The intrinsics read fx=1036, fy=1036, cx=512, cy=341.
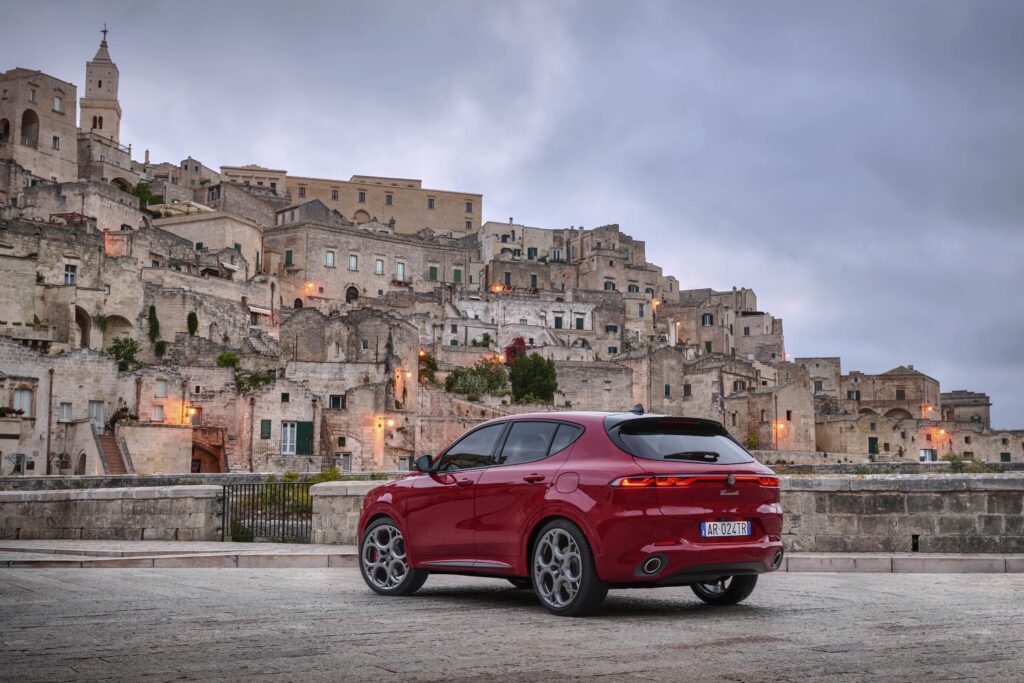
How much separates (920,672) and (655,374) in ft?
236

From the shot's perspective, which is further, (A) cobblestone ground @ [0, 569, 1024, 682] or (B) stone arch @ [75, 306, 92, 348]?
(B) stone arch @ [75, 306, 92, 348]

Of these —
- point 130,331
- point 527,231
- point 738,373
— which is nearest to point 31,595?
point 130,331

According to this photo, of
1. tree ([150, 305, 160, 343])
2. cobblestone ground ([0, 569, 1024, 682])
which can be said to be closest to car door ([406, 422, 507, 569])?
cobblestone ground ([0, 569, 1024, 682])

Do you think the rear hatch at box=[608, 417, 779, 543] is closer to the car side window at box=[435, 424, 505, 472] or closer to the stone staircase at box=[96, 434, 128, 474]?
the car side window at box=[435, 424, 505, 472]

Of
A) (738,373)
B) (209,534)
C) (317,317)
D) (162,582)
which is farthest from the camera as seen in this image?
(738,373)

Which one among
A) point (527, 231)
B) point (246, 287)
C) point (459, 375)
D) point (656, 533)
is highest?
point (527, 231)

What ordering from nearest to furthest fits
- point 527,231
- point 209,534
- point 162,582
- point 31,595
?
point 31,595 < point 162,582 < point 209,534 < point 527,231

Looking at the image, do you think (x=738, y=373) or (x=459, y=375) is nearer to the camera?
(x=459, y=375)

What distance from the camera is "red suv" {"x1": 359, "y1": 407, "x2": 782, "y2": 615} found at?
814cm

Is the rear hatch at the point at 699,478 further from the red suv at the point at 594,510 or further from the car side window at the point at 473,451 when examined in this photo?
the car side window at the point at 473,451

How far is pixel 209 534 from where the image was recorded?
1706cm

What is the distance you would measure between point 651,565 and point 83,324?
191 ft

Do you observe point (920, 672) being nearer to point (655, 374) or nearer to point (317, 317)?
point (317, 317)

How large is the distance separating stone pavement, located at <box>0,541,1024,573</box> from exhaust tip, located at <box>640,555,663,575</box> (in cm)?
570
